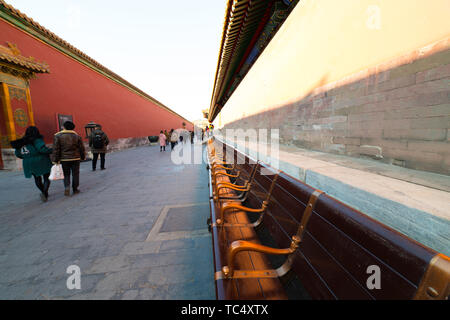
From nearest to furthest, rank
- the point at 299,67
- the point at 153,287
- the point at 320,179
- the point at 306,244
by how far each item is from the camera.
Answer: the point at 306,244 → the point at 153,287 → the point at 320,179 → the point at 299,67

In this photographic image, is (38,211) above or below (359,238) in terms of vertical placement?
below

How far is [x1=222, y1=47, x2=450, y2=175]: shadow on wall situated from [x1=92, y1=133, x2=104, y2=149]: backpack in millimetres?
6523

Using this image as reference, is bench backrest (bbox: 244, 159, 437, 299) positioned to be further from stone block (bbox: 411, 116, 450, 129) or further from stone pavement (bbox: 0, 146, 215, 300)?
stone block (bbox: 411, 116, 450, 129)

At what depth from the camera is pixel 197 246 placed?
6.47 feet

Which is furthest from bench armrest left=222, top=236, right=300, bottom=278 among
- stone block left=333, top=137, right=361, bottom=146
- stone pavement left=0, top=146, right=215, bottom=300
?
stone block left=333, top=137, right=361, bottom=146

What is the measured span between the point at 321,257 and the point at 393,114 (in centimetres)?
245

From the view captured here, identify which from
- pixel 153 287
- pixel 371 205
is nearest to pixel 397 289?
pixel 371 205

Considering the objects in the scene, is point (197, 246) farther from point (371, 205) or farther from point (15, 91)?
point (15, 91)

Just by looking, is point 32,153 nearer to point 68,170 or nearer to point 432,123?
point 68,170

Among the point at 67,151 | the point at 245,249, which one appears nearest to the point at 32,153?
the point at 67,151

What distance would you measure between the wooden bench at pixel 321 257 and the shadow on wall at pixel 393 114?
182 centimetres

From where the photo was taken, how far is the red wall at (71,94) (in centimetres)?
651
